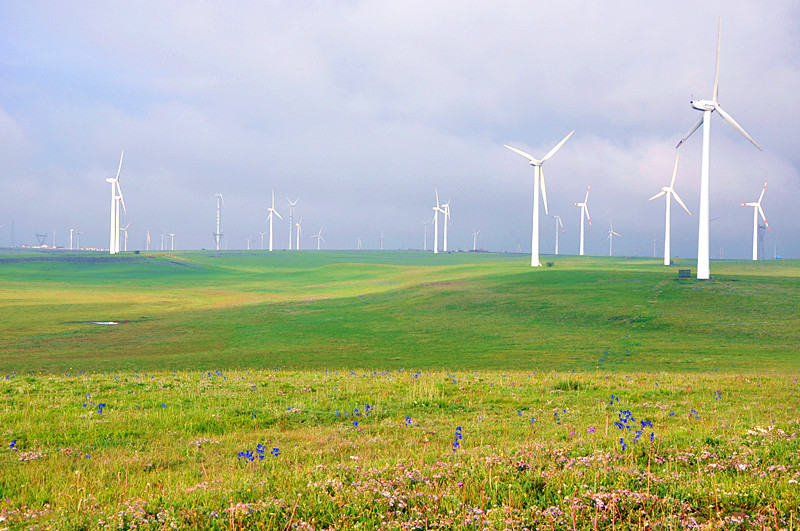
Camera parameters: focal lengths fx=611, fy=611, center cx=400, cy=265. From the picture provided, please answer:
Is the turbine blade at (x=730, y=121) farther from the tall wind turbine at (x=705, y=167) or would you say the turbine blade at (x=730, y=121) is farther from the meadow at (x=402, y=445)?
the meadow at (x=402, y=445)

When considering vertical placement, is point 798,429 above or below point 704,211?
below

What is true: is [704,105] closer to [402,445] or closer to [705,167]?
[705,167]

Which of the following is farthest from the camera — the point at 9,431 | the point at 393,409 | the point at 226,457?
the point at 393,409

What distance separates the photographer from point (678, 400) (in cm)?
1568

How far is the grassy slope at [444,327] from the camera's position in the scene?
3566 centimetres

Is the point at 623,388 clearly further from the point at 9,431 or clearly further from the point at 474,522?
the point at 9,431

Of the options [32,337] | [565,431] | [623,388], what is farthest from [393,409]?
[32,337]

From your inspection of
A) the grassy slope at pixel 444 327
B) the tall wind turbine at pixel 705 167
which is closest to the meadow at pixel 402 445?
the grassy slope at pixel 444 327

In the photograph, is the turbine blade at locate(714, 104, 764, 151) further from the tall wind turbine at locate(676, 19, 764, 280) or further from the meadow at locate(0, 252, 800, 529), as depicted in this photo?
the meadow at locate(0, 252, 800, 529)

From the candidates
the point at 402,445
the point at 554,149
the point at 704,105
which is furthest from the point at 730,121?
the point at 402,445

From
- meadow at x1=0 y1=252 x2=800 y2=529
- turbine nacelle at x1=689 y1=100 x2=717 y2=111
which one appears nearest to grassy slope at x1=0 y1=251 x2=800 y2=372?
meadow at x1=0 y1=252 x2=800 y2=529

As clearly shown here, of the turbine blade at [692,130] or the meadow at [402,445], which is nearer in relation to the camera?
the meadow at [402,445]

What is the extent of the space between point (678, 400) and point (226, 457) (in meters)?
11.5

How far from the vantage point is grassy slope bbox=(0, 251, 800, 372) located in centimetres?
3566
